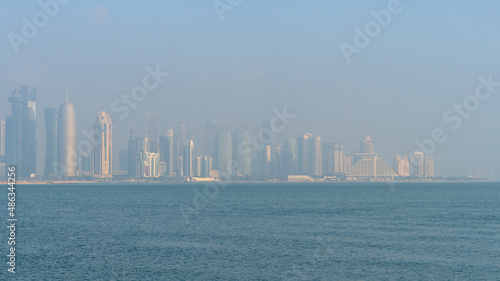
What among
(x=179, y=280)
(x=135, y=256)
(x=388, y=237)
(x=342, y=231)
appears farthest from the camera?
(x=342, y=231)

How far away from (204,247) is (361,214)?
53.6 meters

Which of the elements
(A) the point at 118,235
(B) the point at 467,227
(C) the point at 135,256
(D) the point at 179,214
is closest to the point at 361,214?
(B) the point at 467,227

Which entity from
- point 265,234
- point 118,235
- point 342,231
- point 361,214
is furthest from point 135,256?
point 361,214

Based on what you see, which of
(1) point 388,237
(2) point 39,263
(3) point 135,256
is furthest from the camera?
(1) point 388,237

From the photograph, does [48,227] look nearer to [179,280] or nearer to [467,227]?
[179,280]

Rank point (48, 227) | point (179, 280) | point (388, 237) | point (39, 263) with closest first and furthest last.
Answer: point (179, 280)
point (39, 263)
point (388, 237)
point (48, 227)

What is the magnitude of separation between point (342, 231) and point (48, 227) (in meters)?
46.0

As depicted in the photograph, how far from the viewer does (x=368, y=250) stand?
60438mm

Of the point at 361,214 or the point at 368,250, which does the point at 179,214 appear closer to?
the point at 361,214

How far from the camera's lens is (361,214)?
10856 cm

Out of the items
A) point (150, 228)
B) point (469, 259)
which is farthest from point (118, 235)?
point (469, 259)

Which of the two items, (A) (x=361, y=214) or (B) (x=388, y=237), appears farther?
(A) (x=361, y=214)

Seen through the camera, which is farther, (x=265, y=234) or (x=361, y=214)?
(x=361, y=214)

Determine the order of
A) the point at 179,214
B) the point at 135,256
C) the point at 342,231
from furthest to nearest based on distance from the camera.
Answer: the point at 179,214, the point at 342,231, the point at 135,256
